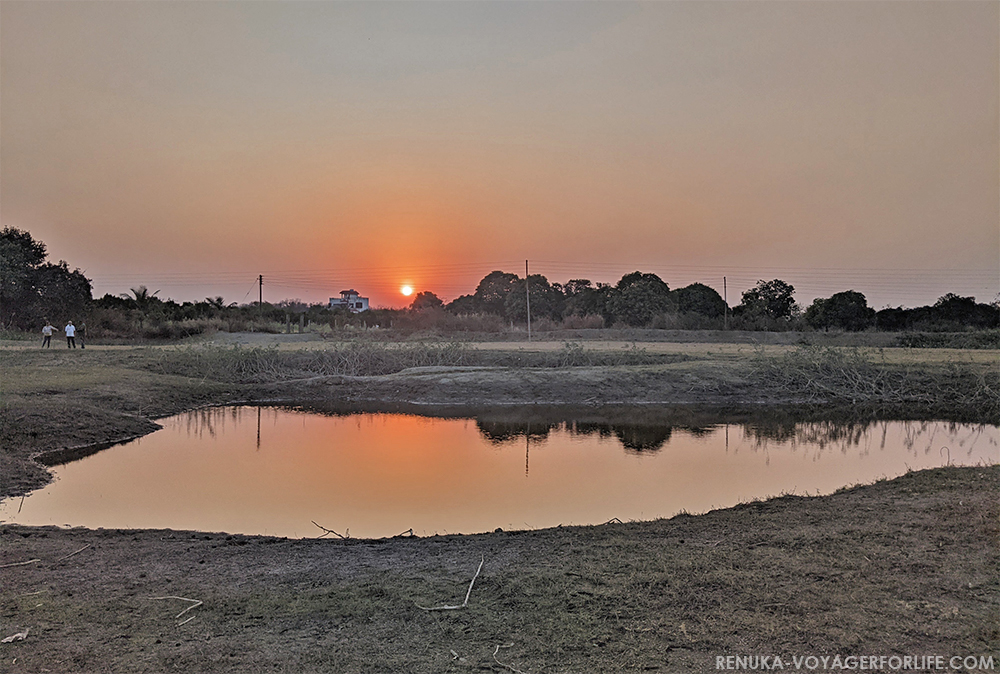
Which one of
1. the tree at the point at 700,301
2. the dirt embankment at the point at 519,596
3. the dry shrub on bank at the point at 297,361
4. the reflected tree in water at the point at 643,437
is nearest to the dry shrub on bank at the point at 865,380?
the reflected tree in water at the point at 643,437

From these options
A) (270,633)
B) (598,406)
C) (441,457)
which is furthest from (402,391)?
(270,633)

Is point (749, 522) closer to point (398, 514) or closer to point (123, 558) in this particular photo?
point (398, 514)

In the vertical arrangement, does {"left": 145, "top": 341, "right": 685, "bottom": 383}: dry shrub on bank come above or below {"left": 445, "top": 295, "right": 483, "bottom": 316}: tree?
below

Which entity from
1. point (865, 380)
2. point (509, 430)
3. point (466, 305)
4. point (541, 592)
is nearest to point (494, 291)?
point (466, 305)

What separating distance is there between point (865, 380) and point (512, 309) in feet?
165

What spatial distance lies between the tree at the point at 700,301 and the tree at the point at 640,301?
1.69m

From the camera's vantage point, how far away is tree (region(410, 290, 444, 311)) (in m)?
68.4

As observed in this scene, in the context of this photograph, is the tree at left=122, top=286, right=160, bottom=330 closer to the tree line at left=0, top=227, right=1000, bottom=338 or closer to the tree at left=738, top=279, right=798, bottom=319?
the tree line at left=0, top=227, right=1000, bottom=338

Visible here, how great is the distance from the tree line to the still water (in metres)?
34.1

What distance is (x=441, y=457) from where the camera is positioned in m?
13.1

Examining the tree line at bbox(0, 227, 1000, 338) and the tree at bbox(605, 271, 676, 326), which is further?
the tree at bbox(605, 271, 676, 326)

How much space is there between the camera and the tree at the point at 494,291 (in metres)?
74.0

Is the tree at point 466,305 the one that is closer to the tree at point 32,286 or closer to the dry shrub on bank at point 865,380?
the tree at point 32,286

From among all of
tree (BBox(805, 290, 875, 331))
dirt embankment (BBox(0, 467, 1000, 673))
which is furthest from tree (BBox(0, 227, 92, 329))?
tree (BBox(805, 290, 875, 331))
